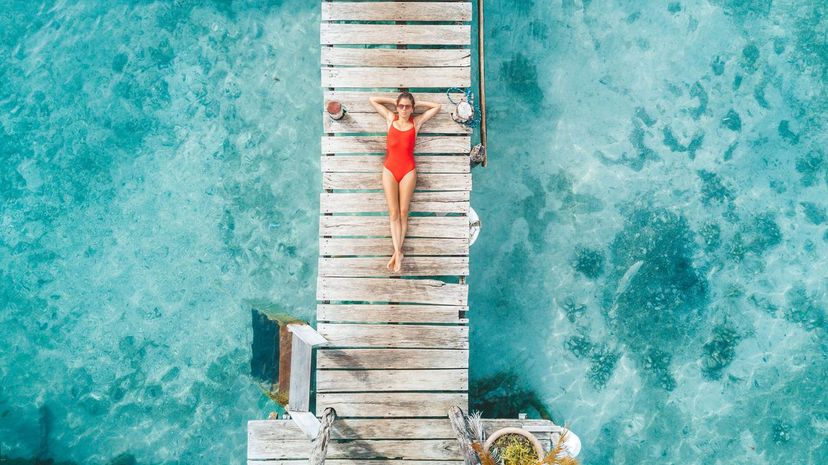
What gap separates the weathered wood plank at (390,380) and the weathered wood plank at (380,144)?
9.95 feet

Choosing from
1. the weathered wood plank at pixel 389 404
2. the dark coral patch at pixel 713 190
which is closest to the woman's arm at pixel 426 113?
the weathered wood plank at pixel 389 404

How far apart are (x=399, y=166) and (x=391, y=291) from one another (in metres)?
1.75

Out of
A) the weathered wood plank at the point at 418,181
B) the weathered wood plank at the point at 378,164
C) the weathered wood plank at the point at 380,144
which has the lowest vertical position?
the weathered wood plank at the point at 418,181

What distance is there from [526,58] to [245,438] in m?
7.63

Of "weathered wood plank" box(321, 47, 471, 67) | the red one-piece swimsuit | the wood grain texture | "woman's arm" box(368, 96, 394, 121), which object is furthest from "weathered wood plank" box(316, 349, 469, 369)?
"weathered wood plank" box(321, 47, 471, 67)

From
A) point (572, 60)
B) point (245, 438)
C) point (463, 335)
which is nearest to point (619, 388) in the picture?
point (463, 335)

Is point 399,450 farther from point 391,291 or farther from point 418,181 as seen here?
point 418,181

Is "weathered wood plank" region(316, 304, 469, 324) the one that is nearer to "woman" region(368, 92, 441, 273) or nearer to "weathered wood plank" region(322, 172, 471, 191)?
"woman" region(368, 92, 441, 273)

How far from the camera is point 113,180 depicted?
8.50 meters

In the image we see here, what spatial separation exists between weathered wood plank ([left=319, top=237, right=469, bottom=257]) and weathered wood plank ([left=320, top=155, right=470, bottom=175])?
98 centimetres

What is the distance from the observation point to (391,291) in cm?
742

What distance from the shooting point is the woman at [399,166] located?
7207 mm

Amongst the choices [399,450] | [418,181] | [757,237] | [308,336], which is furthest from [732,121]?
[308,336]

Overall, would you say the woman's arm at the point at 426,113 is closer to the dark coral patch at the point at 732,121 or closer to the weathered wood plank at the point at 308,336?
the weathered wood plank at the point at 308,336
